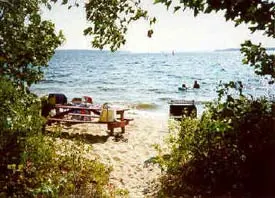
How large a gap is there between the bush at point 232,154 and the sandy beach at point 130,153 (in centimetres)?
95

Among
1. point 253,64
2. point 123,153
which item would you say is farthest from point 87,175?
point 123,153

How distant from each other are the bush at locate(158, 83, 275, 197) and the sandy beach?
3.11 feet

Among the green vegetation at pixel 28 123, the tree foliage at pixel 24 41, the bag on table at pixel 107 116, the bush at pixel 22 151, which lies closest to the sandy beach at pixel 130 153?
the bag on table at pixel 107 116

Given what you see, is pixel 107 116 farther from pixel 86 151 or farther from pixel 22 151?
pixel 22 151

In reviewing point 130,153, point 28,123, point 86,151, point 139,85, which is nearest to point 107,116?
point 130,153

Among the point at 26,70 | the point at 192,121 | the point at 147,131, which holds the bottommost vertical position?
the point at 147,131

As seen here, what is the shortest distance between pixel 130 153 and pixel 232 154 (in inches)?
186

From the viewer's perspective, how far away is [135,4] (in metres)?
4.45

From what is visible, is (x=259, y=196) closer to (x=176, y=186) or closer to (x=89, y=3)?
(x=176, y=186)

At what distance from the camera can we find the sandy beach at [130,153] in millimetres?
8019

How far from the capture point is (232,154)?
6.77 m

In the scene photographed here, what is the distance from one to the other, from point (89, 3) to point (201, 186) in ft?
13.9

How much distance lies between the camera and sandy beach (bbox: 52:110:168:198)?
8.02 meters

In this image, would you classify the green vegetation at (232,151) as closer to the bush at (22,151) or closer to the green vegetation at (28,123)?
the green vegetation at (28,123)
